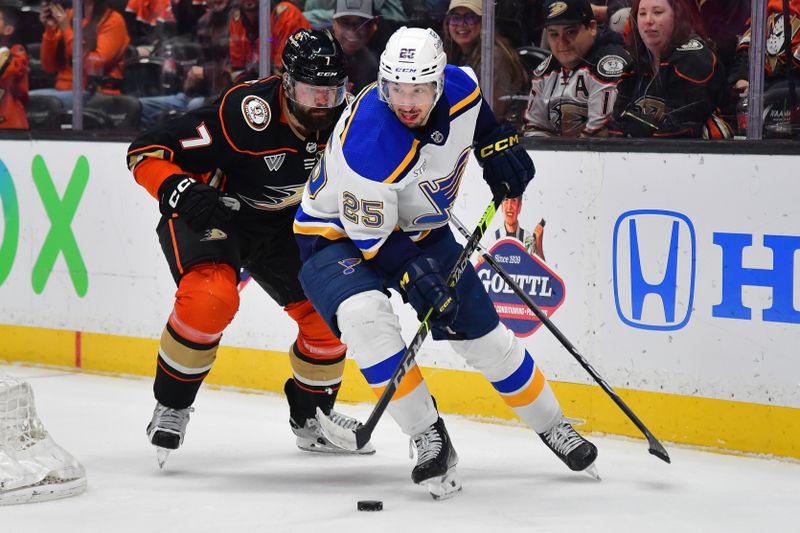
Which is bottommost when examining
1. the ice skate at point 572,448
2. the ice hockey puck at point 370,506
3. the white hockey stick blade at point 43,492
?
the white hockey stick blade at point 43,492

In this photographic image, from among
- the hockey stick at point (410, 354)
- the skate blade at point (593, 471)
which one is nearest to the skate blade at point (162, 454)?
the hockey stick at point (410, 354)

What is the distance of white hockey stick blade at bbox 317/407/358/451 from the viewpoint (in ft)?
12.2

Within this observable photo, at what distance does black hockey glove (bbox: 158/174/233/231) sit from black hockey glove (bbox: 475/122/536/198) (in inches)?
26.6

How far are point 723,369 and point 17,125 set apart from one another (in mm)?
3158

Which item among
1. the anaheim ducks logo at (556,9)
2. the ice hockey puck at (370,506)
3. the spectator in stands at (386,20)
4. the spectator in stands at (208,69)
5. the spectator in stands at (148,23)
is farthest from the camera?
the spectator in stands at (148,23)

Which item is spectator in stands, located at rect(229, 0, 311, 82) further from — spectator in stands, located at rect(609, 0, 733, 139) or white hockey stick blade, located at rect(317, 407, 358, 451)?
white hockey stick blade, located at rect(317, 407, 358, 451)

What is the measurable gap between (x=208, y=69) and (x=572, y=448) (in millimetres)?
2409

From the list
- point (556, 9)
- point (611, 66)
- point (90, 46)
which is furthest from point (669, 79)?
point (90, 46)

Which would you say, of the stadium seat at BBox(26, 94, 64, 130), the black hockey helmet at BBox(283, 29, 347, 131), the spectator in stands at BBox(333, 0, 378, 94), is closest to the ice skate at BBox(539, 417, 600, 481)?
the black hockey helmet at BBox(283, 29, 347, 131)

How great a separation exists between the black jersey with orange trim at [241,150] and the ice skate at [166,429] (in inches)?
22.3

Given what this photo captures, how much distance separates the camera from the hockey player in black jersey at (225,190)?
11.2ft

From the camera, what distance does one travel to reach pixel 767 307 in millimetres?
3623

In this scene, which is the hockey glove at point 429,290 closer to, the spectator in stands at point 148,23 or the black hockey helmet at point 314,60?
the black hockey helmet at point 314,60

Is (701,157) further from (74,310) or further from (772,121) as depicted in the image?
(74,310)
